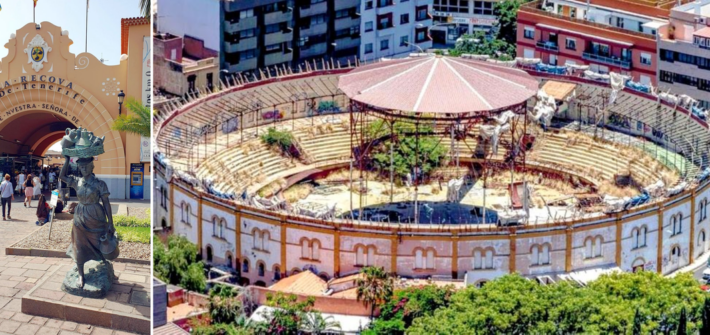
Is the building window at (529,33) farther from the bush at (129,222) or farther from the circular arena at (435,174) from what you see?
the bush at (129,222)

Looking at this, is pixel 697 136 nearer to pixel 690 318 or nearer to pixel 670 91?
pixel 670 91

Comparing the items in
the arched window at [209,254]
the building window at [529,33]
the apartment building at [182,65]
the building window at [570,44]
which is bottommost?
the arched window at [209,254]

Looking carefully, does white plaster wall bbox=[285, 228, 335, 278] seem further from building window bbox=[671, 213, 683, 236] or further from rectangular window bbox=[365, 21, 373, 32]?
rectangular window bbox=[365, 21, 373, 32]

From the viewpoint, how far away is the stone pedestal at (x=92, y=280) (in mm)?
82125

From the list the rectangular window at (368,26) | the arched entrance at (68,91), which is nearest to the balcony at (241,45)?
the rectangular window at (368,26)

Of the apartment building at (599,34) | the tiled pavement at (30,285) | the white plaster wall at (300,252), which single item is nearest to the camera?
the tiled pavement at (30,285)

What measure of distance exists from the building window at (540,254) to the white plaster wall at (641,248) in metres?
5.53

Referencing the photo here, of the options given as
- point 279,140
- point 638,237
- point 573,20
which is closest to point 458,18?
point 573,20

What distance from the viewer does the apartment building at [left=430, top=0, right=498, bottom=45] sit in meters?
179

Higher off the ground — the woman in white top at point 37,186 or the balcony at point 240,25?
the balcony at point 240,25

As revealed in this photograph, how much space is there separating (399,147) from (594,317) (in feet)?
145

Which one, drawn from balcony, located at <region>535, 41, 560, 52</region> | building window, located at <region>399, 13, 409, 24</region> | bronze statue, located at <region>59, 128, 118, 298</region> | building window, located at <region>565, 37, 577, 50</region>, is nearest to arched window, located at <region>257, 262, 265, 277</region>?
bronze statue, located at <region>59, 128, 118, 298</region>

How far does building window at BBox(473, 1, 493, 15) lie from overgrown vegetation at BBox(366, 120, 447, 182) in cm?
3891

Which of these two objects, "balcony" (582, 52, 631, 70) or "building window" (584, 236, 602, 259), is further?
"balcony" (582, 52, 631, 70)
